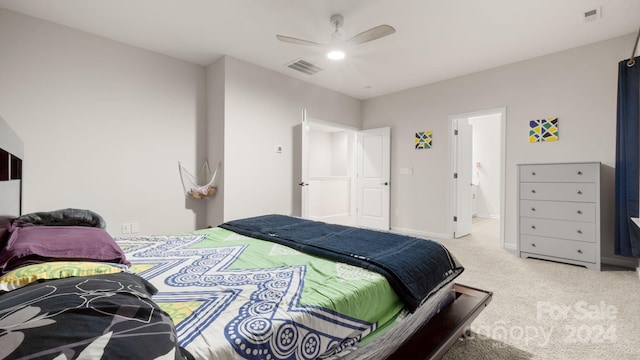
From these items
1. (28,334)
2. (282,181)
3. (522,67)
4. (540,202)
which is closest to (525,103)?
(522,67)

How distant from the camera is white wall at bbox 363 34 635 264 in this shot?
326 cm

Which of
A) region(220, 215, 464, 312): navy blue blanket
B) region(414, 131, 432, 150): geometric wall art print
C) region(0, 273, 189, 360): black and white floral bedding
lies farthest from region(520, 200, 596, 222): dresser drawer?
region(0, 273, 189, 360): black and white floral bedding

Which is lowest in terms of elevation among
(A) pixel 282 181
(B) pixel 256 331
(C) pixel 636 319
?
(C) pixel 636 319

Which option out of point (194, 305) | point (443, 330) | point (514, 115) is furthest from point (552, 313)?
point (514, 115)

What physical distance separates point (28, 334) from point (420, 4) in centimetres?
315

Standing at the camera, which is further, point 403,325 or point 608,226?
point 608,226

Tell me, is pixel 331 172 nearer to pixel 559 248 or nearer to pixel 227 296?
pixel 559 248

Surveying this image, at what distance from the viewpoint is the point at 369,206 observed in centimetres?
550

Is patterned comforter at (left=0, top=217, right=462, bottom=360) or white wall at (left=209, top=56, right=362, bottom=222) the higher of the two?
white wall at (left=209, top=56, right=362, bottom=222)

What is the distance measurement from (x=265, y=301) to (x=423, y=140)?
4.40m

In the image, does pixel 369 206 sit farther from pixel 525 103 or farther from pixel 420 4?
pixel 420 4

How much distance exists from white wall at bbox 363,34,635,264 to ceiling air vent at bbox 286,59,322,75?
5.84 feet

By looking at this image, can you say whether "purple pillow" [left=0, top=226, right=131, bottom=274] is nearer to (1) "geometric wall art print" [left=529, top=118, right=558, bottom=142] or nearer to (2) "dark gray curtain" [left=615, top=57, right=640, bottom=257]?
(2) "dark gray curtain" [left=615, top=57, right=640, bottom=257]

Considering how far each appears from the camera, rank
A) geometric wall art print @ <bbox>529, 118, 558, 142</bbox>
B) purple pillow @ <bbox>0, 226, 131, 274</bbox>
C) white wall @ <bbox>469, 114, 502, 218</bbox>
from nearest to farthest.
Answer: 1. purple pillow @ <bbox>0, 226, 131, 274</bbox>
2. geometric wall art print @ <bbox>529, 118, 558, 142</bbox>
3. white wall @ <bbox>469, 114, 502, 218</bbox>
